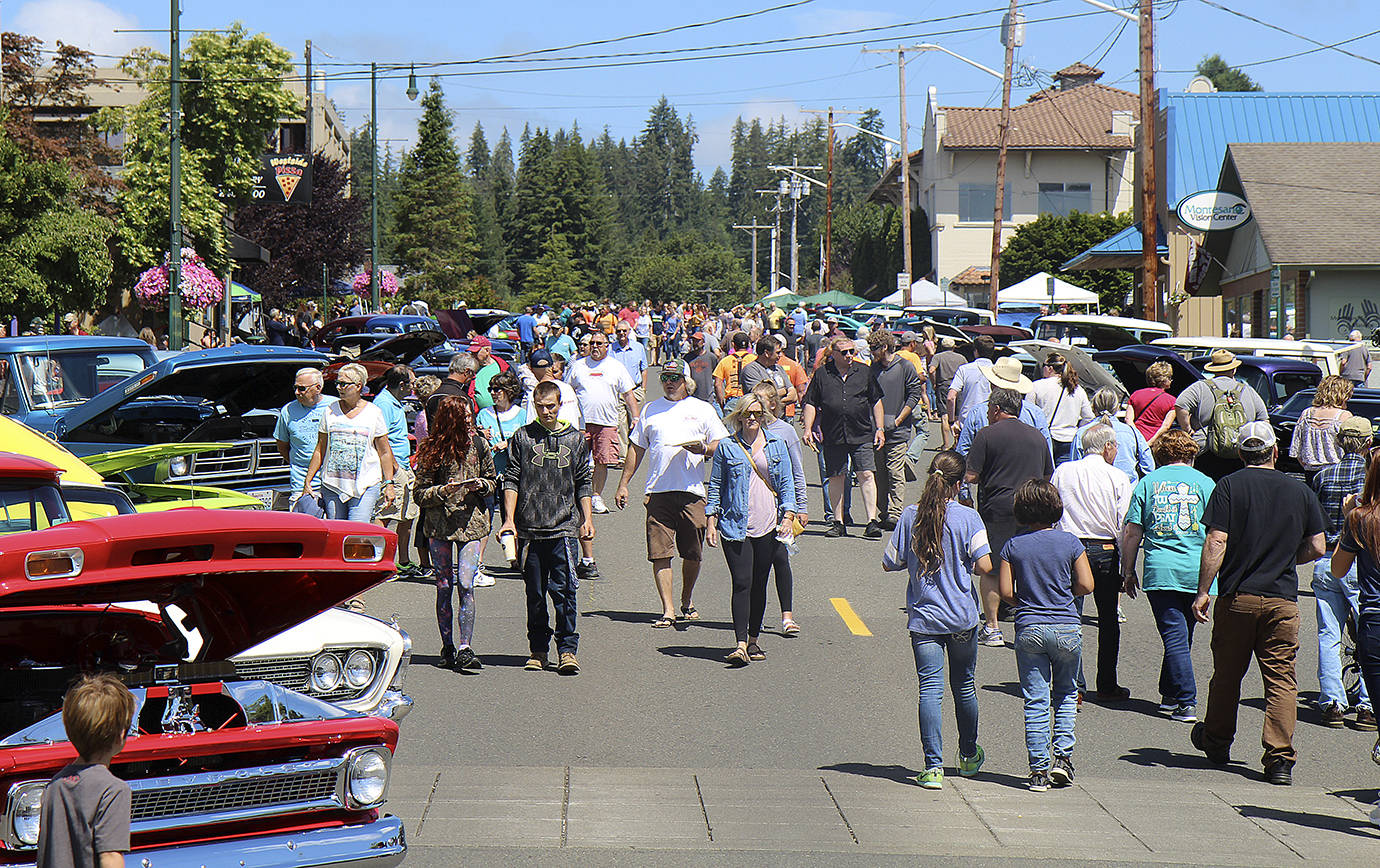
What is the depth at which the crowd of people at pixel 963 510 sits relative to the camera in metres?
7.66

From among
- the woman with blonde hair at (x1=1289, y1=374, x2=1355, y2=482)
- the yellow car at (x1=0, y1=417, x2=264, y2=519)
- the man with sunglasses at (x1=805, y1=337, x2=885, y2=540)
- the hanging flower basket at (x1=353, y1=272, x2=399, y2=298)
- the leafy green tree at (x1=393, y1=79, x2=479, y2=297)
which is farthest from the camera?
the leafy green tree at (x1=393, y1=79, x2=479, y2=297)

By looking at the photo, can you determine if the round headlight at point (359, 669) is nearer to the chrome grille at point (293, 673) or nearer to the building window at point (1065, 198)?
the chrome grille at point (293, 673)

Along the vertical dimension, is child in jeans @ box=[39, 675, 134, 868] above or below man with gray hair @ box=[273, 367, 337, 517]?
below

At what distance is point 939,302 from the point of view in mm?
56438

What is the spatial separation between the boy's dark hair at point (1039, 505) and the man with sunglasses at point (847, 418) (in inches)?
292

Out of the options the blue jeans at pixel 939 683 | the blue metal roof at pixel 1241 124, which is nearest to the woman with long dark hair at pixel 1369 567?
the blue jeans at pixel 939 683

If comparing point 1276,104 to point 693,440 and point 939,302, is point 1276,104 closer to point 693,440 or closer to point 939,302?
point 939,302

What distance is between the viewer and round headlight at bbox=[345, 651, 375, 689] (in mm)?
7059

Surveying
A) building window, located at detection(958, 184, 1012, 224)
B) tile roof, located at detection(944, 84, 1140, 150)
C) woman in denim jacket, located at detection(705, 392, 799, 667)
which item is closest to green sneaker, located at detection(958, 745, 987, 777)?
woman in denim jacket, located at detection(705, 392, 799, 667)

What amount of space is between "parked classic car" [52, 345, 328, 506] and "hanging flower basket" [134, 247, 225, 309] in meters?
22.5

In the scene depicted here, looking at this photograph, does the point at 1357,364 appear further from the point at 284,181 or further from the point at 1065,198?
the point at 1065,198

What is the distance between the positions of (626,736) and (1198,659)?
190 inches

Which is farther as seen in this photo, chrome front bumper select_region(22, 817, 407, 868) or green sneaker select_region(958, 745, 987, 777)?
green sneaker select_region(958, 745, 987, 777)

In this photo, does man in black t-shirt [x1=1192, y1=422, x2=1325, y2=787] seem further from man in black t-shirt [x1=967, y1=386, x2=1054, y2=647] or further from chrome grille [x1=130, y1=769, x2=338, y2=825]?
chrome grille [x1=130, y1=769, x2=338, y2=825]
